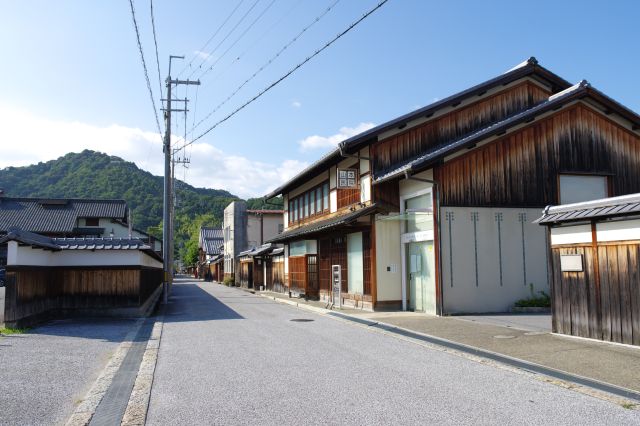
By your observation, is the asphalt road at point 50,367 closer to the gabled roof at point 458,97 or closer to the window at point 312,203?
the gabled roof at point 458,97

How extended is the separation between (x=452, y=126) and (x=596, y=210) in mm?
9844

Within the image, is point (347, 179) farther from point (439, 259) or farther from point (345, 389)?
point (345, 389)

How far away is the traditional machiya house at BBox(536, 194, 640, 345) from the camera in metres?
9.46

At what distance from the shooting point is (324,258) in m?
24.0

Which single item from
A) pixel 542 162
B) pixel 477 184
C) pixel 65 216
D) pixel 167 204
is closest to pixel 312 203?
pixel 167 204

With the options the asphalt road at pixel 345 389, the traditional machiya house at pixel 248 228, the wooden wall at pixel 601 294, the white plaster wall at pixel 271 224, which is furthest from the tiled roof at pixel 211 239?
the wooden wall at pixel 601 294

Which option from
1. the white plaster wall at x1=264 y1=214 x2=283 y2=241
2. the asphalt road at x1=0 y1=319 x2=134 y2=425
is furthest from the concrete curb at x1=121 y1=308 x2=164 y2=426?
the white plaster wall at x1=264 y1=214 x2=283 y2=241

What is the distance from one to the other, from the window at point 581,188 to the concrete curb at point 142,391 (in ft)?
46.2

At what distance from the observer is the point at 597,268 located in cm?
1025

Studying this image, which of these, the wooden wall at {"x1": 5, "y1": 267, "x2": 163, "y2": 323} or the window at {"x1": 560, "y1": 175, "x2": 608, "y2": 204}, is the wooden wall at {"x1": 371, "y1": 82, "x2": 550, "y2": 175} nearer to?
the window at {"x1": 560, "y1": 175, "x2": 608, "y2": 204}

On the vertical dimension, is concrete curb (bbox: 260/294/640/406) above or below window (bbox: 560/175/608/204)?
below

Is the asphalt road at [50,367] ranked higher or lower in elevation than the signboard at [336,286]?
lower

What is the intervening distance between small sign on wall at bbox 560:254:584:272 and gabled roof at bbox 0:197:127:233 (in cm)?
4716

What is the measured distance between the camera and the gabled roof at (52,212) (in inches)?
1914
